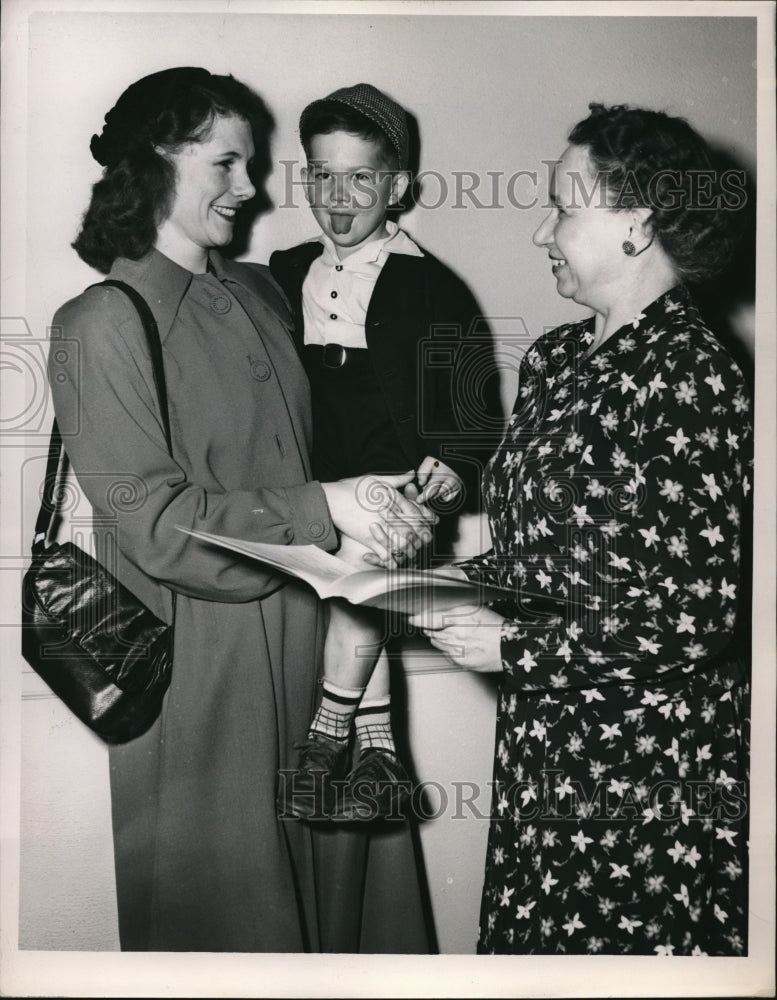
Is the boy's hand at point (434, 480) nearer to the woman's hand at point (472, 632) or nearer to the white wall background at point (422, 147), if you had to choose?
the white wall background at point (422, 147)

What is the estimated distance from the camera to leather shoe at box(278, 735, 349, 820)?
180cm

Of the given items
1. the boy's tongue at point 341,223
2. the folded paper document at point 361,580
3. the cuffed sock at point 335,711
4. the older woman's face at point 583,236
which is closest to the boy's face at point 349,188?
the boy's tongue at point 341,223

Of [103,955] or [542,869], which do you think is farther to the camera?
[103,955]

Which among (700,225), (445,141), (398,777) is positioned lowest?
(398,777)

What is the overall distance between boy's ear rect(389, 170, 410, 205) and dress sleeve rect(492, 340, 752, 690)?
54 centimetres

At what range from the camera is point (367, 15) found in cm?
187

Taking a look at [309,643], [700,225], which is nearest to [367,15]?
[700,225]

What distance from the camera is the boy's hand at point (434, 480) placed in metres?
1.82

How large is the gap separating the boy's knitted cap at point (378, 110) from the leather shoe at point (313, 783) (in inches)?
39.4

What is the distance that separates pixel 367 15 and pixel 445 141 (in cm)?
26

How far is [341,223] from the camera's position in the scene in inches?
71.5

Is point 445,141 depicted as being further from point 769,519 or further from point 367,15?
point 769,519

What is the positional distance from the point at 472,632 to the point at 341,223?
72 centimetres

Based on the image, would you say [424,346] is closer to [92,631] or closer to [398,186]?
[398,186]
